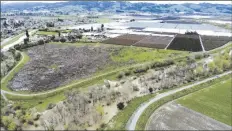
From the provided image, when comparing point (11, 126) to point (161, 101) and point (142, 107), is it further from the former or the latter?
point (161, 101)

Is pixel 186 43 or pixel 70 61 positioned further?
pixel 186 43

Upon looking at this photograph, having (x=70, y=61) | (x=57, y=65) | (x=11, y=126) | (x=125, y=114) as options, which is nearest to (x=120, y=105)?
(x=125, y=114)

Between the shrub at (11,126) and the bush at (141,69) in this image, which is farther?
the bush at (141,69)

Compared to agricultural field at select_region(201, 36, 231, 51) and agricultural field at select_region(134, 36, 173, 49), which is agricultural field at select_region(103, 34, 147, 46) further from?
agricultural field at select_region(201, 36, 231, 51)

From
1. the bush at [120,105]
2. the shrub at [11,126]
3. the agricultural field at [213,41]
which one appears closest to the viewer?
the shrub at [11,126]

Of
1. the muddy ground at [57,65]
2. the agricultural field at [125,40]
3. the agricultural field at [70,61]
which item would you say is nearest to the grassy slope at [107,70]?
the agricultural field at [70,61]

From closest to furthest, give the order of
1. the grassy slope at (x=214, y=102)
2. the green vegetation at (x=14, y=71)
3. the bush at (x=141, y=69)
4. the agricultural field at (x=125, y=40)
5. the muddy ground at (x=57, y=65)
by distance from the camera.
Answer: the grassy slope at (x=214, y=102)
the green vegetation at (x=14, y=71)
the muddy ground at (x=57, y=65)
the bush at (x=141, y=69)
the agricultural field at (x=125, y=40)

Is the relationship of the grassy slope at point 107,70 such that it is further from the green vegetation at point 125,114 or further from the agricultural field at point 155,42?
the green vegetation at point 125,114

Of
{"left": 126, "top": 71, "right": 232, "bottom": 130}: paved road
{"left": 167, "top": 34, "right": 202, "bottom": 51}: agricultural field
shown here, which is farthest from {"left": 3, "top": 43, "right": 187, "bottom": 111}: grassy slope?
{"left": 126, "top": 71, "right": 232, "bottom": 130}: paved road
